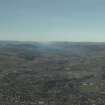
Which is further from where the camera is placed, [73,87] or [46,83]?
[46,83]

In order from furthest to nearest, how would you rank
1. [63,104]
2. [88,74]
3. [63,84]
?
1. [88,74]
2. [63,84]
3. [63,104]

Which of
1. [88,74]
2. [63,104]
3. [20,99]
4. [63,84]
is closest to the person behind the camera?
[63,104]

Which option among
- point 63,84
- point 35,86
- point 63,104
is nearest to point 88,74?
point 63,84

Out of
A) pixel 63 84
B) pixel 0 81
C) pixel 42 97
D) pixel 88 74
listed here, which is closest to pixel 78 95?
pixel 42 97

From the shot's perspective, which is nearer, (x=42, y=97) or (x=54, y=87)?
(x=42, y=97)

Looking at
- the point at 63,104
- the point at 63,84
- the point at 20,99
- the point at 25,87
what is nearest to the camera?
the point at 63,104

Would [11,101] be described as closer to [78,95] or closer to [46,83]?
[78,95]

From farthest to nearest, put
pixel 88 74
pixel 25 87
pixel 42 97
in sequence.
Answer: pixel 88 74, pixel 25 87, pixel 42 97

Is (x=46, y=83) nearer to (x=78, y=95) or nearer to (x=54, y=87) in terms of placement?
(x=54, y=87)

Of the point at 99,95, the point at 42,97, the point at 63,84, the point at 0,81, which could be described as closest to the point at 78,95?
the point at 99,95
